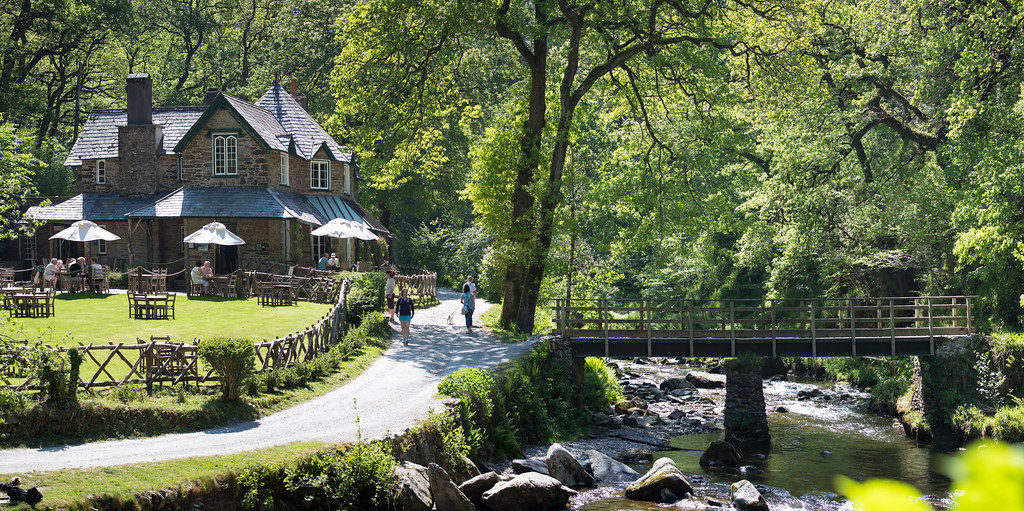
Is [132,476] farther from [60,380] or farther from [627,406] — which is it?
[627,406]

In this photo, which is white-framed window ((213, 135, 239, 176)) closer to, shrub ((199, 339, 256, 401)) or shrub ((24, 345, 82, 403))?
shrub ((199, 339, 256, 401))

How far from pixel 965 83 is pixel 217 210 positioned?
1284 inches

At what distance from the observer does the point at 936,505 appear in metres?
18.1

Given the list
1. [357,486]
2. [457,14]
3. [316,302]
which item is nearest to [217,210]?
[316,302]

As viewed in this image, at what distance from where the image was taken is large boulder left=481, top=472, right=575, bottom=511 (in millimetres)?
16438

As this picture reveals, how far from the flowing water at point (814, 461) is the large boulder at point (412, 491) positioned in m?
3.92

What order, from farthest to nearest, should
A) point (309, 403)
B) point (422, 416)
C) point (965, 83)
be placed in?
point (965, 83) → point (309, 403) → point (422, 416)

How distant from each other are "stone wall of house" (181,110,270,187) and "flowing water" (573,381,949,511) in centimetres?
2704

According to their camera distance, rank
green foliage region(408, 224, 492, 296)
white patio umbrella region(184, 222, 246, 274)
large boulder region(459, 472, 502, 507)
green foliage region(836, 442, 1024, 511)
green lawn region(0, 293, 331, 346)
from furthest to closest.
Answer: green foliage region(408, 224, 492, 296)
white patio umbrella region(184, 222, 246, 274)
green lawn region(0, 293, 331, 346)
large boulder region(459, 472, 502, 507)
green foliage region(836, 442, 1024, 511)

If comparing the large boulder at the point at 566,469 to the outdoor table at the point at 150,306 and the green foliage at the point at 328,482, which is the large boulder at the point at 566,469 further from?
the outdoor table at the point at 150,306

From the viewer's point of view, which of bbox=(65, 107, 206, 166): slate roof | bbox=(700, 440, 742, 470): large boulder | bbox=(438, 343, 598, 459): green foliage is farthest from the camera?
bbox=(65, 107, 206, 166): slate roof

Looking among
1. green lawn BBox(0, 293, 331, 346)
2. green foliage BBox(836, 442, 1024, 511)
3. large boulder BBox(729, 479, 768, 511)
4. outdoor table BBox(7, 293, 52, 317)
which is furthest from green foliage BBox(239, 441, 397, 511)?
outdoor table BBox(7, 293, 52, 317)

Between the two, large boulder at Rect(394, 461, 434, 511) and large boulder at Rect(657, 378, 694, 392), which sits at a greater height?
large boulder at Rect(394, 461, 434, 511)

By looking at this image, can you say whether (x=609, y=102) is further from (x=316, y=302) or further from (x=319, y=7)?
(x=319, y=7)
